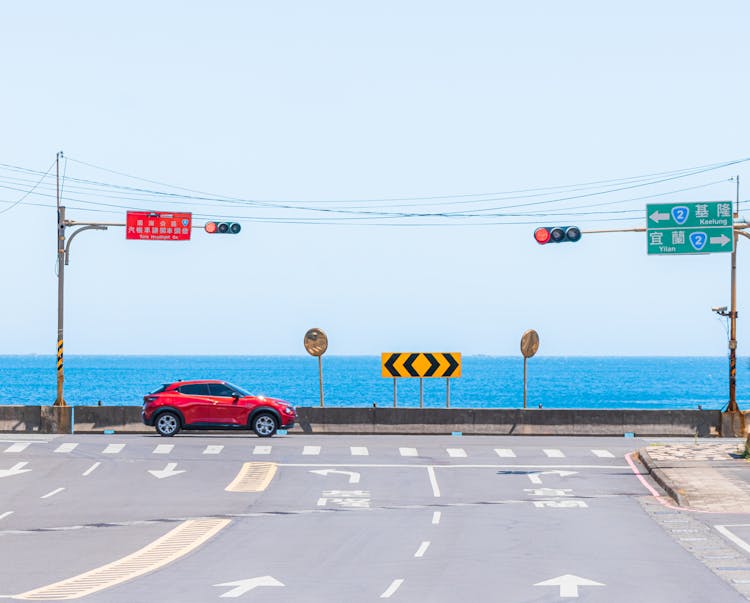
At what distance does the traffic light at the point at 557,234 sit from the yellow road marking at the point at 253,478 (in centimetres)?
931

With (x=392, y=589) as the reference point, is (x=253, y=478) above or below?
below

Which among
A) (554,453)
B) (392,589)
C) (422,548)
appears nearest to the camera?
(392,589)

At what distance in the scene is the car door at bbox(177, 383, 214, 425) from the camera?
133 ft

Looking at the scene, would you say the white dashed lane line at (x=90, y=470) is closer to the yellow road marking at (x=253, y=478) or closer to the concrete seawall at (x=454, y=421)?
the yellow road marking at (x=253, y=478)

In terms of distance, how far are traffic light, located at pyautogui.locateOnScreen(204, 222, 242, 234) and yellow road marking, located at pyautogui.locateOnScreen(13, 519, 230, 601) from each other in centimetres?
1675

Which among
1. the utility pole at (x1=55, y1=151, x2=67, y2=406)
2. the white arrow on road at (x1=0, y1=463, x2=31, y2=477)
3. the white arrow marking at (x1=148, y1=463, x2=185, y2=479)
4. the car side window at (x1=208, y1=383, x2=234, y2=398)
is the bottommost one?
the white arrow marking at (x1=148, y1=463, x2=185, y2=479)

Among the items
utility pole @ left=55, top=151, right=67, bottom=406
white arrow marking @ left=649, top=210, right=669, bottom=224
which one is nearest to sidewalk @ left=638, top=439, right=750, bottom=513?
white arrow marking @ left=649, top=210, right=669, bottom=224

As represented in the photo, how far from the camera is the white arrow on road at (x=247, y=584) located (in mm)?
15151

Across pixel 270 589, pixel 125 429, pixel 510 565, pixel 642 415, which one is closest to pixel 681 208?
pixel 642 415

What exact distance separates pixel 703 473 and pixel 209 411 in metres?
16.6

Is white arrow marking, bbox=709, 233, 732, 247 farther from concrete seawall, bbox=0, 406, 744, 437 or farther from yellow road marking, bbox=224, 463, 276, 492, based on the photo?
yellow road marking, bbox=224, 463, 276, 492

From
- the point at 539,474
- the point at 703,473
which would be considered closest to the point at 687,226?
the point at 703,473

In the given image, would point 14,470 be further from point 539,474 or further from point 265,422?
point 539,474

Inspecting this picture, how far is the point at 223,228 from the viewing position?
38.7 metres
